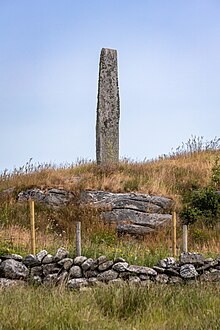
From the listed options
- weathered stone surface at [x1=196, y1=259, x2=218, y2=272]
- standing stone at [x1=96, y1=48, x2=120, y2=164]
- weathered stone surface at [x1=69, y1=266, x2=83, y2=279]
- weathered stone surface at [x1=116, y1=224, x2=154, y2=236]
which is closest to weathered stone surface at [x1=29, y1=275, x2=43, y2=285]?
weathered stone surface at [x1=69, y1=266, x2=83, y2=279]

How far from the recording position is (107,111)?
64.1ft

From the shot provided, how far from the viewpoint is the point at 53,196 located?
17219 mm

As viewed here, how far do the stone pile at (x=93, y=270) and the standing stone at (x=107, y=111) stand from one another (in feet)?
28.8

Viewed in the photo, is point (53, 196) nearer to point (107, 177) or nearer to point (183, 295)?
point (107, 177)

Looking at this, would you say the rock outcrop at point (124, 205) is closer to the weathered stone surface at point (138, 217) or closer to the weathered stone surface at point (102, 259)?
the weathered stone surface at point (138, 217)

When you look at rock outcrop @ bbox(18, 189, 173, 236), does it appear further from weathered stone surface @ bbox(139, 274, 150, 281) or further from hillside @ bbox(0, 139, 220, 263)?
weathered stone surface @ bbox(139, 274, 150, 281)

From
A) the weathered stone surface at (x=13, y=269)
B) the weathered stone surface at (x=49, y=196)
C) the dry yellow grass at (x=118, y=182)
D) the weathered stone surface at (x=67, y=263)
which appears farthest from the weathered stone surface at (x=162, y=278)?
the weathered stone surface at (x=49, y=196)

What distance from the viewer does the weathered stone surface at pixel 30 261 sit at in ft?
35.8

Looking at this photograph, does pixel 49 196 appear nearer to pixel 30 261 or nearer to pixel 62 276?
pixel 30 261

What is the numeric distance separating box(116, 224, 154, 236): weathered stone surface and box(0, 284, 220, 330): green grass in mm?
7001

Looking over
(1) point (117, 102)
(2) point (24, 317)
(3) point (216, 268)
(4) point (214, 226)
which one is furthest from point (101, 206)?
(2) point (24, 317)

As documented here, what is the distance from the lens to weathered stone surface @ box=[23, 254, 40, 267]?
35.8ft

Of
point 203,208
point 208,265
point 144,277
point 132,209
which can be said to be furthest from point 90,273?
point 203,208

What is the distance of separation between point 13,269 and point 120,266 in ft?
6.27
